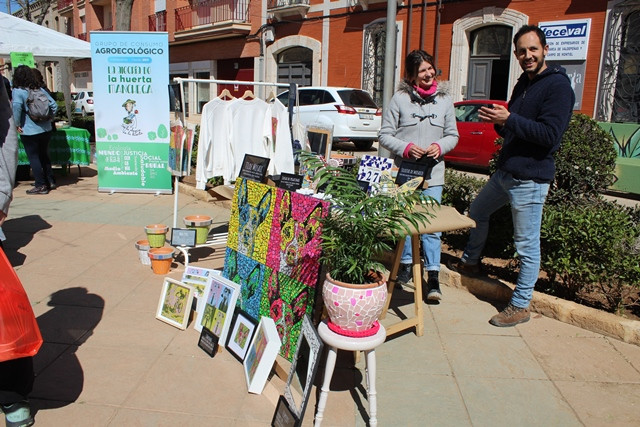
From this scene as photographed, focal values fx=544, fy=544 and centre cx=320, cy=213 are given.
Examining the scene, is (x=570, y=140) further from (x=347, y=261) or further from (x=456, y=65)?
(x=456, y=65)

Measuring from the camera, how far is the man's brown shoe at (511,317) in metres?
3.75

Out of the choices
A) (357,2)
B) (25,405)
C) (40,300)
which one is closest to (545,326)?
(25,405)

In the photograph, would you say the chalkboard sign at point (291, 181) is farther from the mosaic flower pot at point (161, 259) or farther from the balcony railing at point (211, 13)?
the balcony railing at point (211, 13)

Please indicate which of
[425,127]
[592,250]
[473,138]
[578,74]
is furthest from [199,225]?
[578,74]

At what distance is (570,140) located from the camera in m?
4.53

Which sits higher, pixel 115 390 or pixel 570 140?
pixel 570 140

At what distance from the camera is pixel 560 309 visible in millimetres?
3824

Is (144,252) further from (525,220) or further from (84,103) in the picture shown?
(84,103)

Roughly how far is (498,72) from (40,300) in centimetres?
1479

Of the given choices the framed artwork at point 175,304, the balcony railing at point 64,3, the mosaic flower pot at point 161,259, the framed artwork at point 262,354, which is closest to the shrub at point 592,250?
the framed artwork at point 262,354

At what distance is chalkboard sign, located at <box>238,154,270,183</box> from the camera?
11.9 ft

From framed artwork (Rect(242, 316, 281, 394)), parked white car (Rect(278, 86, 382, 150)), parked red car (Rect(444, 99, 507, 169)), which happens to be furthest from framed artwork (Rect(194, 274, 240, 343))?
parked white car (Rect(278, 86, 382, 150))

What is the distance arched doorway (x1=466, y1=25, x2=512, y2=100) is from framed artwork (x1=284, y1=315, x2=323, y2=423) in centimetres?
1468

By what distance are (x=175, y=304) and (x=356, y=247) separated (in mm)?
1686
